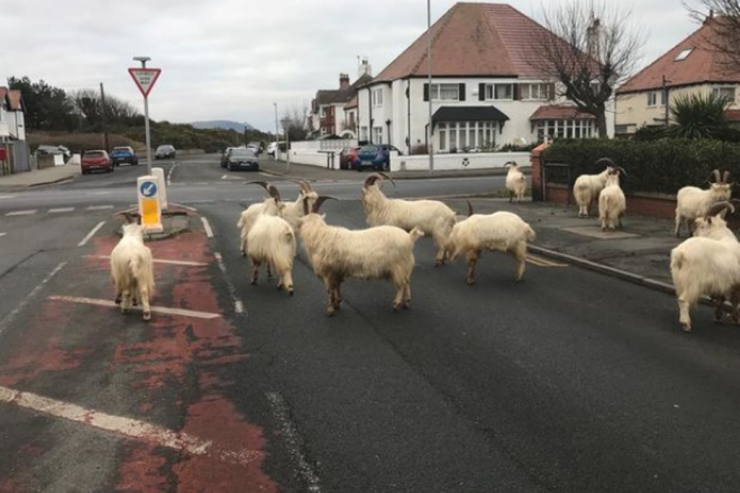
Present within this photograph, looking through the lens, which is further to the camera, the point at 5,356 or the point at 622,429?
the point at 5,356

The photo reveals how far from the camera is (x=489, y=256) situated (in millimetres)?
13297

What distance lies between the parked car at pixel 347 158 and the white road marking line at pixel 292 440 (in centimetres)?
3966

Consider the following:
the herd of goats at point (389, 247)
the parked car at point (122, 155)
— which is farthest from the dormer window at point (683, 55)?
the parked car at point (122, 155)

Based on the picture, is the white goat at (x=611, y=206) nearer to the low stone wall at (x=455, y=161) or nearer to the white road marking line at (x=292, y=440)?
the white road marking line at (x=292, y=440)

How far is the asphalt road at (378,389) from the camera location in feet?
15.5

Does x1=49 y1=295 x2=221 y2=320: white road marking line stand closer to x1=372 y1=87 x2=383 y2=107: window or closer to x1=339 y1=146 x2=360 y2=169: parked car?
x1=339 y1=146 x2=360 y2=169: parked car

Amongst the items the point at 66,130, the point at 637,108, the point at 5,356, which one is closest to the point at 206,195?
the point at 5,356

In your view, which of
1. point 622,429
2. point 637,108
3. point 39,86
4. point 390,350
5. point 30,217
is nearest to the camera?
point 622,429

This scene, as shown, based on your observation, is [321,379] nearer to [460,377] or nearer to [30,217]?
[460,377]

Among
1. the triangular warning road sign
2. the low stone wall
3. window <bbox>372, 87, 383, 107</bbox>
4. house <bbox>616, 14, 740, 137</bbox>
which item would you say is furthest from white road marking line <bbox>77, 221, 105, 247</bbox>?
window <bbox>372, 87, 383, 107</bbox>

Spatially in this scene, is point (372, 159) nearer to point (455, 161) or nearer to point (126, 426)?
point (455, 161)

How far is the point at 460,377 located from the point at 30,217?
18.6 metres

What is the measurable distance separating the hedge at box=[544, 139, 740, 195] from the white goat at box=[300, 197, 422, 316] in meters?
9.19

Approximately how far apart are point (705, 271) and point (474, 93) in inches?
1916
